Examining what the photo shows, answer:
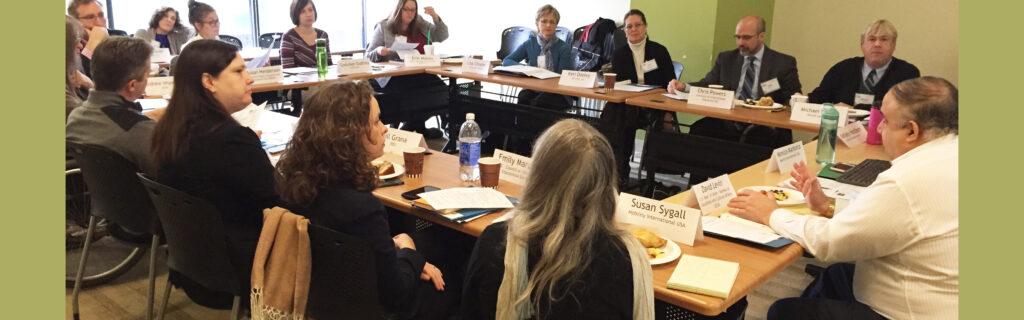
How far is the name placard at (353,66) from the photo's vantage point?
198 inches

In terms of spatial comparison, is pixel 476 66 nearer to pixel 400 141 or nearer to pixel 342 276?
pixel 400 141

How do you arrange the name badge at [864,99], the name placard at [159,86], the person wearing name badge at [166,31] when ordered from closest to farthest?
the name placard at [159,86] → the name badge at [864,99] → the person wearing name badge at [166,31]

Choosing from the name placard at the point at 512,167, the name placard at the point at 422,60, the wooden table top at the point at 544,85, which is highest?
the name placard at the point at 422,60

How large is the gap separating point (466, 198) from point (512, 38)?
459 centimetres

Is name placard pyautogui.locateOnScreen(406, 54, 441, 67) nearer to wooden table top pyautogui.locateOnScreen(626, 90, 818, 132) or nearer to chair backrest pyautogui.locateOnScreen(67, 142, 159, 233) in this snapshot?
wooden table top pyautogui.locateOnScreen(626, 90, 818, 132)

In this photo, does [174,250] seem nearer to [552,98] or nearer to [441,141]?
[552,98]

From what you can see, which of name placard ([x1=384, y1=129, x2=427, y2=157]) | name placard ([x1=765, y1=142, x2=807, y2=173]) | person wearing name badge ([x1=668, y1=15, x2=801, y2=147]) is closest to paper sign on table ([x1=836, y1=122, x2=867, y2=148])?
name placard ([x1=765, y1=142, x2=807, y2=173])

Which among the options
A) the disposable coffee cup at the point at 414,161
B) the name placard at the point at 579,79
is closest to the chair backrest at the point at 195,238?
the disposable coffee cup at the point at 414,161

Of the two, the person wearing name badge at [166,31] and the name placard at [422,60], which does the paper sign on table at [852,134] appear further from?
the person wearing name badge at [166,31]

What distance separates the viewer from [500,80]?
16.2 feet

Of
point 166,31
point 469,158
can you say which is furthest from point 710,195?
point 166,31

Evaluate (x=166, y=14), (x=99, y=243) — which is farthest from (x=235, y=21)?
(x=99, y=243)

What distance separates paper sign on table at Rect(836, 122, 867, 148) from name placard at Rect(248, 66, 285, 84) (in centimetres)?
313

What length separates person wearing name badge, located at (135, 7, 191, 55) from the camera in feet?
17.4
